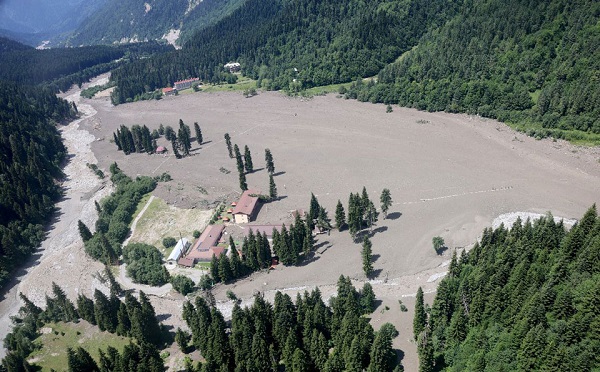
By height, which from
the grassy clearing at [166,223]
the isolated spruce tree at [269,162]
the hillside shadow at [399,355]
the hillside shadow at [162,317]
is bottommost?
the hillside shadow at [399,355]

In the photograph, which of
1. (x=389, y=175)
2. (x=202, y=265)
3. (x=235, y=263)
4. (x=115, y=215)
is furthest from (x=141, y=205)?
(x=389, y=175)

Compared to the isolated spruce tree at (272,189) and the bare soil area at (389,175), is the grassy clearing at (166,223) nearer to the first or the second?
the bare soil area at (389,175)

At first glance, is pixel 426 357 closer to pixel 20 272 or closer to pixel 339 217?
pixel 339 217

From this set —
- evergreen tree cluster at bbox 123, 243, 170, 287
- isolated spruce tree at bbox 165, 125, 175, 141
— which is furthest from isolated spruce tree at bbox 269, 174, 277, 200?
isolated spruce tree at bbox 165, 125, 175, 141

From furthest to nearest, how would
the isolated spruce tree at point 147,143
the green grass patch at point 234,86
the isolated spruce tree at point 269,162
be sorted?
the green grass patch at point 234,86, the isolated spruce tree at point 147,143, the isolated spruce tree at point 269,162

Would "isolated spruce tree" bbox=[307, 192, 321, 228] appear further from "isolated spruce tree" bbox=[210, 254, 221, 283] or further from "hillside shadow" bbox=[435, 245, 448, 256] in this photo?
"hillside shadow" bbox=[435, 245, 448, 256]

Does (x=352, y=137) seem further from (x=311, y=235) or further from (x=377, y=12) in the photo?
(x=377, y=12)

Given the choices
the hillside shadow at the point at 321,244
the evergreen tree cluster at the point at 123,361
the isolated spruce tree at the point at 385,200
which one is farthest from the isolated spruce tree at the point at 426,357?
the isolated spruce tree at the point at 385,200
